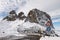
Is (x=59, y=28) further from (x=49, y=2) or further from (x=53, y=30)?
(x=49, y=2)

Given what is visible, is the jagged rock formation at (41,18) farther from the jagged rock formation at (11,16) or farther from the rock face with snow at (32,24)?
the jagged rock formation at (11,16)

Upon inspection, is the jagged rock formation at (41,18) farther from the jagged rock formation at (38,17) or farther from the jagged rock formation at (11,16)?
the jagged rock formation at (11,16)

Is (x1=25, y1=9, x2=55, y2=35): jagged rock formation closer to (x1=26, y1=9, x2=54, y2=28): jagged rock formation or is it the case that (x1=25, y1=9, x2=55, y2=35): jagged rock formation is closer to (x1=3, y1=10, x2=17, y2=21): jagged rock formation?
(x1=26, y1=9, x2=54, y2=28): jagged rock formation

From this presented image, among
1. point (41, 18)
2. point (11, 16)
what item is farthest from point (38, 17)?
point (11, 16)

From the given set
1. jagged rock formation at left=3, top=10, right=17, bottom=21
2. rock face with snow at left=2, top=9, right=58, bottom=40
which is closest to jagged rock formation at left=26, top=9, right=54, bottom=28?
rock face with snow at left=2, top=9, right=58, bottom=40

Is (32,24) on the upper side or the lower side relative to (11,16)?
lower

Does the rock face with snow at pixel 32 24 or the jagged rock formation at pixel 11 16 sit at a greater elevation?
the jagged rock formation at pixel 11 16

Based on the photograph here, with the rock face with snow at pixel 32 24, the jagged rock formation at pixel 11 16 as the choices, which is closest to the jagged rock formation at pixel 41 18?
the rock face with snow at pixel 32 24

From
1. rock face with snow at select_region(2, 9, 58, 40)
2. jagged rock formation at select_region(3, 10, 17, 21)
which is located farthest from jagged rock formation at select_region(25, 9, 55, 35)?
jagged rock formation at select_region(3, 10, 17, 21)

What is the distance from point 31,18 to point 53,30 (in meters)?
0.30

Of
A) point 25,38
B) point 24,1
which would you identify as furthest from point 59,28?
point 24,1

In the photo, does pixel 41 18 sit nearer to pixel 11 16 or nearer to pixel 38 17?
pixel 38 17

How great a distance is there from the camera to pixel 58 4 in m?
1.76

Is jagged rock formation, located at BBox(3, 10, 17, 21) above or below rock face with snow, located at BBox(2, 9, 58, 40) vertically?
above
